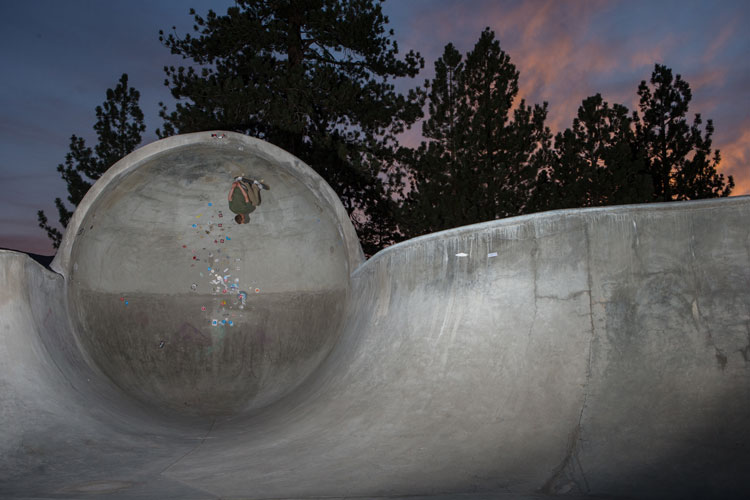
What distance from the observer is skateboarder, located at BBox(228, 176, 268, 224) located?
7.63m

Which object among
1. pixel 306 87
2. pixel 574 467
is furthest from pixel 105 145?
pixel 574 467

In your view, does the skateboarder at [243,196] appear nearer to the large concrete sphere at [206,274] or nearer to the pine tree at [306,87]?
the large concrete sphere at [206,274]

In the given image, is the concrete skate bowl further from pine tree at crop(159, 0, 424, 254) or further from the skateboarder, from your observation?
pine tree at crop(159, 0, 424, 254)

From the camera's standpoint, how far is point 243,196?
764 centimetres

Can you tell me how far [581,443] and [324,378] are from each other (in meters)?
3.23

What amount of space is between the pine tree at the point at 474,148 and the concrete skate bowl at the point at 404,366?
390 inches

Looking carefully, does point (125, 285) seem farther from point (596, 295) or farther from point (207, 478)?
point (596, 295)

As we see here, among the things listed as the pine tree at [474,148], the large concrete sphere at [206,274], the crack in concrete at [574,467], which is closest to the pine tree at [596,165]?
the pine tree at [474,148]

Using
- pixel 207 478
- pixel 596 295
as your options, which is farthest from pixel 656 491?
pixel 207 478

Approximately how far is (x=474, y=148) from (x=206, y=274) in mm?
11624

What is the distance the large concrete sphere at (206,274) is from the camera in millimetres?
6863

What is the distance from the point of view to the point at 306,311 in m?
7.51

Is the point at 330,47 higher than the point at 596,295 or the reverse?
higher

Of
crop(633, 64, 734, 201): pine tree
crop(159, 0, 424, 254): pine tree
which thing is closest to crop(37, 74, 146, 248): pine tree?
crop(159, 0, 424, 254): pine tree
